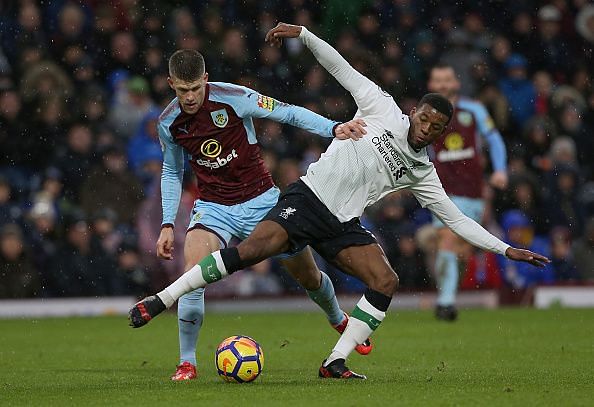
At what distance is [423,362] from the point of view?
9367 millimetres

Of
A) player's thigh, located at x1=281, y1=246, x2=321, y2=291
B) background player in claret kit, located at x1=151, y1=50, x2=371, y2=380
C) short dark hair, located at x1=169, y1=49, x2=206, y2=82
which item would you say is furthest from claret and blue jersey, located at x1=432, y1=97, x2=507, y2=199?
short dark hair, located at x1=169, y1=49, x2=206, y2=82

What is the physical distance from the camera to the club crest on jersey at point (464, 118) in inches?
510

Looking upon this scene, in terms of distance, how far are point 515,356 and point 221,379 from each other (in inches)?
105

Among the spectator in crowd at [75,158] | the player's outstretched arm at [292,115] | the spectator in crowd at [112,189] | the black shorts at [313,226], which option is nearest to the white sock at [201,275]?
the black shorts at [313,226]

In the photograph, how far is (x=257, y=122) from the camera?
1675cm

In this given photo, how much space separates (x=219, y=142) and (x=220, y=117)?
17cm

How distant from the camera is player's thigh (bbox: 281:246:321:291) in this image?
8.82 m

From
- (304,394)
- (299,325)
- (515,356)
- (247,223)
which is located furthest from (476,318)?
(304,394)

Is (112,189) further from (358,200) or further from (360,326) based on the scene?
(360,326)

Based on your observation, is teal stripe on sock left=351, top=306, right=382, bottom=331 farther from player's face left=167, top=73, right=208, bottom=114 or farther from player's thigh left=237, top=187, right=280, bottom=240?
player's face left=167, top=73, right=208, bottom=114

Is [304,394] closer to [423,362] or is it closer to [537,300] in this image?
[423,362]

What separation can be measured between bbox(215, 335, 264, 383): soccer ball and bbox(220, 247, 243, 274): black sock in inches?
19.0

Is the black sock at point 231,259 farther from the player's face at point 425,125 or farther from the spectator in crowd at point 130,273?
the spectator in crowd at point 130,273

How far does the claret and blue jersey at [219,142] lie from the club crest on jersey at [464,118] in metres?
4.56
